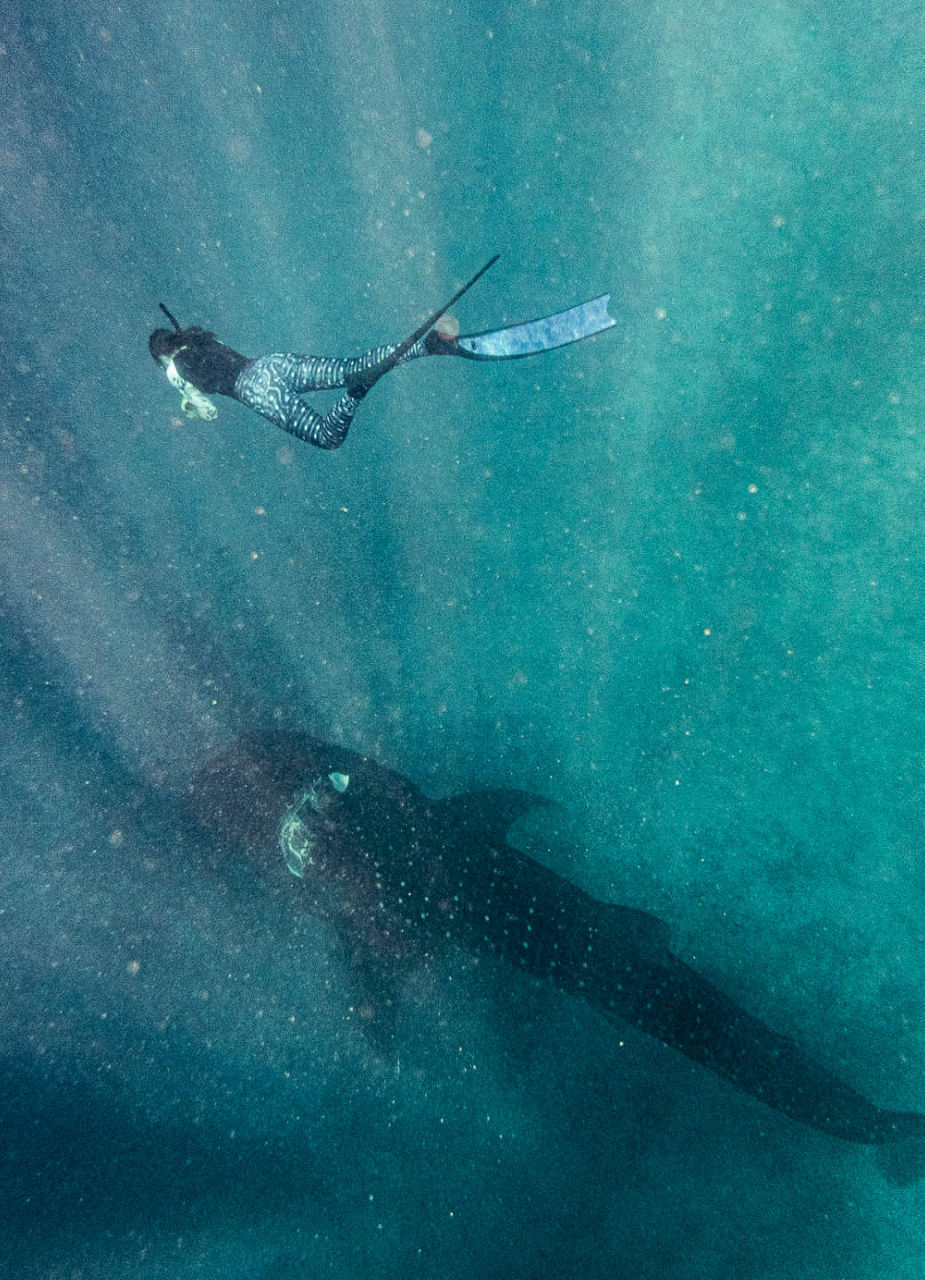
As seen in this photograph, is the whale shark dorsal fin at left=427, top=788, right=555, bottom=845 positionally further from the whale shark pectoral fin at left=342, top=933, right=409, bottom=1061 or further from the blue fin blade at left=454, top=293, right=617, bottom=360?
the blue fin blade at left=454, top=293, right=617, bottom=360

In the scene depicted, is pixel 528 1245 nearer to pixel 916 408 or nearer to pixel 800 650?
pixel 800 650

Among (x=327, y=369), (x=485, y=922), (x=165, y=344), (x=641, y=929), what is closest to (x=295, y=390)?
(x=327, y=369)

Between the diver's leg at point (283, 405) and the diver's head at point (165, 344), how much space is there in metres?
0.42

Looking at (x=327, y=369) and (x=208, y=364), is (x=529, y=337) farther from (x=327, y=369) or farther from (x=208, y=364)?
(x=208, y=364)

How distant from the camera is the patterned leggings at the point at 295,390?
3.87 meters

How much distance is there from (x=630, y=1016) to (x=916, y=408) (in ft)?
19.4

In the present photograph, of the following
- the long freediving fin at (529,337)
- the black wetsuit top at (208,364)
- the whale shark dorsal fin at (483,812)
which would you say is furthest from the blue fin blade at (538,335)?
the whale shark dorsal fin at (483,812)

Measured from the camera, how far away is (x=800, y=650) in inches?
213

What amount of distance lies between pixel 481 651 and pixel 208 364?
3.44m

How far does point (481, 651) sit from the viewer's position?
19.2 feet

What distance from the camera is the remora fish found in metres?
4.79

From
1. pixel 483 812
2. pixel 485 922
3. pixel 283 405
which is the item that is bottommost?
pixel 485 922

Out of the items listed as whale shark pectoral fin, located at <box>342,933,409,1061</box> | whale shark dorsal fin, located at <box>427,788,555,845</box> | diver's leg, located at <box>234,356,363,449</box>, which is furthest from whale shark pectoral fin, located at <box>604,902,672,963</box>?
A: diver's leg, located at <box>234,356,363,449</box>

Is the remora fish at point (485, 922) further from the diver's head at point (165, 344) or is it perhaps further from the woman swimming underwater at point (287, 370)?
the diver's head at point (165, 344)
